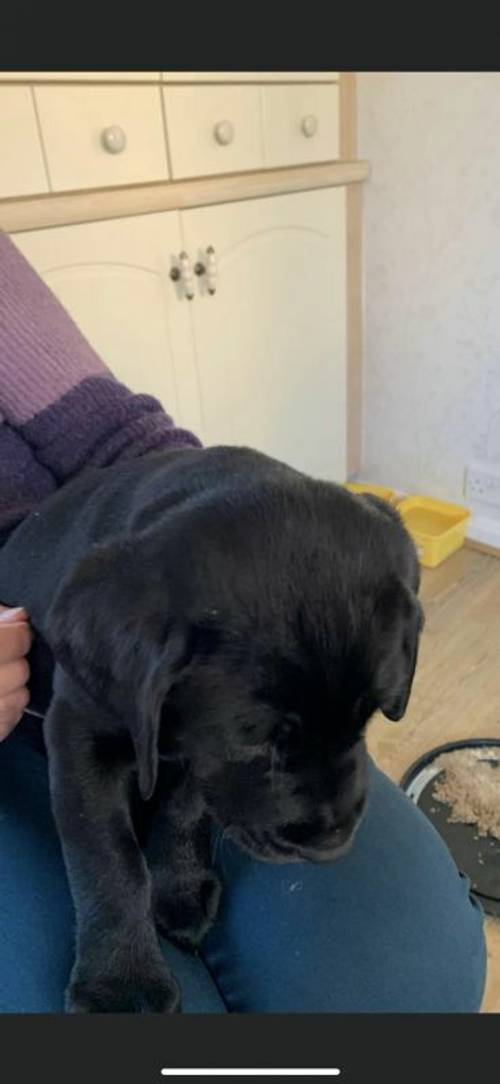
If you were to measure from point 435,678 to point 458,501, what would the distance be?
2.26ft

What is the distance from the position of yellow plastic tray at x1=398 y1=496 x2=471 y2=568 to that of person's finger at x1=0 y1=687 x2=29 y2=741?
1.37m

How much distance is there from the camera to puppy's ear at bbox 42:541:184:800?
622mm

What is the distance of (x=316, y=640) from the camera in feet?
1.98

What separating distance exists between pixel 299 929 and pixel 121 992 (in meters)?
0.19

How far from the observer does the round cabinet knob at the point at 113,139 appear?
158cm

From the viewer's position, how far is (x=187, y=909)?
836 mm

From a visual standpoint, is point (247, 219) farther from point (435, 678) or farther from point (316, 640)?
point (316, 640)

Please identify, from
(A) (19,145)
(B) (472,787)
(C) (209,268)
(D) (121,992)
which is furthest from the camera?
(C) (209,268)

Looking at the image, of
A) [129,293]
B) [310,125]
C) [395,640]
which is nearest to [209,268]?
[129,293]

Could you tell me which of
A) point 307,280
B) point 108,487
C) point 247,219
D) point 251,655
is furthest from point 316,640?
point 307,280

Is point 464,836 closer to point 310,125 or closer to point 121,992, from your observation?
point 121,992

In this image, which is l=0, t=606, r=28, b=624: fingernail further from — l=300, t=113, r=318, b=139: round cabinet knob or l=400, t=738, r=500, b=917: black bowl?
l=300, t=113, r=318, b=139: round cabinet knob

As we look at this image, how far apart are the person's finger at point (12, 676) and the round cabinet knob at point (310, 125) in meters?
1.63

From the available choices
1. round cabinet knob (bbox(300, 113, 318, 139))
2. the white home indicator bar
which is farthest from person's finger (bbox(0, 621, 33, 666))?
round cabinet knob (bbox(300, 113, 318, 139))
